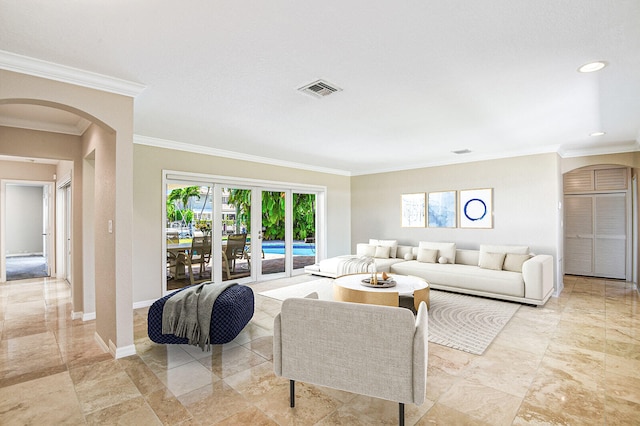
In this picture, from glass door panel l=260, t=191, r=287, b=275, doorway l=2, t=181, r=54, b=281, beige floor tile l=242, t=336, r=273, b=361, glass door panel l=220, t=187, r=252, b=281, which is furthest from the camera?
doorway l=2, t=181, r=54, b=281

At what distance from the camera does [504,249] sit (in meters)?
5.42

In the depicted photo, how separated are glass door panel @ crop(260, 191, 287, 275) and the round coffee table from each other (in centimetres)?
246

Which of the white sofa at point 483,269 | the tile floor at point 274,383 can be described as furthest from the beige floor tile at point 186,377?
the white sofa at point 483,269

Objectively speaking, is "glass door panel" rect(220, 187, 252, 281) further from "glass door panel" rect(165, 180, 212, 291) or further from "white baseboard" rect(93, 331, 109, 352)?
"white baseboard" rect(93, 331, 109, 352)

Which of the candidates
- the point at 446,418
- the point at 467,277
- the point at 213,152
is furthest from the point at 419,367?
the point at 213,152

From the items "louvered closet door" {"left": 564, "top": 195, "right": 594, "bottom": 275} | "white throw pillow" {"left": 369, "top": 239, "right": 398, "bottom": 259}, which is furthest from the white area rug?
"louvered closet door" {"left": 564, "top": 195, "right": 594, "bottom": 275}

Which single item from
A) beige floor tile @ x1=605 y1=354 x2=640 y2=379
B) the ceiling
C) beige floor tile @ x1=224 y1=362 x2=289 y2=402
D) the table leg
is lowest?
beige floor tile @ x1=605 y1=354 x2=640 y2=379

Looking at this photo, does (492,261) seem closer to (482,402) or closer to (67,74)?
(482,402)

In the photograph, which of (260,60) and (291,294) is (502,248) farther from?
(260,60)

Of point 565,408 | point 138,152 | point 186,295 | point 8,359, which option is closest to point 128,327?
point 186,295

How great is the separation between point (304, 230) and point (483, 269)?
3761 mm

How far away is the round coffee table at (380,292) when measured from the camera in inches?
151

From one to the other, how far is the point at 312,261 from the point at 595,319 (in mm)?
5115

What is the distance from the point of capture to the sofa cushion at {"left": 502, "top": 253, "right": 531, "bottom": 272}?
5020 mm
